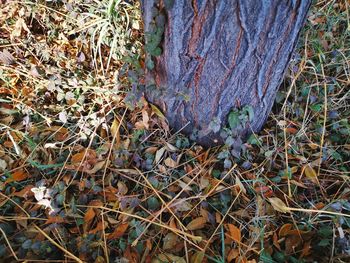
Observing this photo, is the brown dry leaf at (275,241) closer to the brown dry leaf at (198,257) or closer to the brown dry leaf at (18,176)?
the brown dry leaf at (198,257)

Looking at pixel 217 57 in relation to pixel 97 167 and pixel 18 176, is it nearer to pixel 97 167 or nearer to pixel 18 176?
pixel 97 167

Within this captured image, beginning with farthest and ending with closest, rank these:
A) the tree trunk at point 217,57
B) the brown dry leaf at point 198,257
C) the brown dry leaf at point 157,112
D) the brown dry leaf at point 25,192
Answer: the brown dry leaf at point 157,112 → the brown dry leaf at point 25,192 → the brown dry leaf at point 198,257 → the tree trunk at point 217,57

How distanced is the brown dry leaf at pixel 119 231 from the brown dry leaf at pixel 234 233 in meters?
0.40

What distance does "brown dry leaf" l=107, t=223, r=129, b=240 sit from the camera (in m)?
1.20

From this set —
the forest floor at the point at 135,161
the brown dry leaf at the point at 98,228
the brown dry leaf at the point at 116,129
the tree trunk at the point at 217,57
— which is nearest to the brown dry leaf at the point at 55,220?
the forest floor at the point at 135,161

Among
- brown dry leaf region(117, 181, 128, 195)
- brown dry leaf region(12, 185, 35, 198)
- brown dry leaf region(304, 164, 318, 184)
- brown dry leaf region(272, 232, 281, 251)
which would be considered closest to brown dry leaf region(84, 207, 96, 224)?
brown dry leaf region(117, 181, 128, 195)

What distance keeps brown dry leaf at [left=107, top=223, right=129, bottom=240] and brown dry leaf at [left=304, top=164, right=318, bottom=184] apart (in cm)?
79

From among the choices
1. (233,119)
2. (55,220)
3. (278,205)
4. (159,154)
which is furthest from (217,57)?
(55,220)

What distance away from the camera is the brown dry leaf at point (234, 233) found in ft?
3.92

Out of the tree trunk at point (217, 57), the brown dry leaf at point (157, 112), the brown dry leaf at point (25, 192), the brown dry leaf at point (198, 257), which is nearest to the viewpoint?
the tree trunk at point (217, 57)

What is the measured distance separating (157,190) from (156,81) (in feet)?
1.50

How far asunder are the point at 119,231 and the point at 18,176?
503 mm

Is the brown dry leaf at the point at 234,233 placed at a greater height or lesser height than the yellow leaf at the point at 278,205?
lesser

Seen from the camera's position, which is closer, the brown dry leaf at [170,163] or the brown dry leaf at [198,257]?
the brown dry leaf at [198,257]
